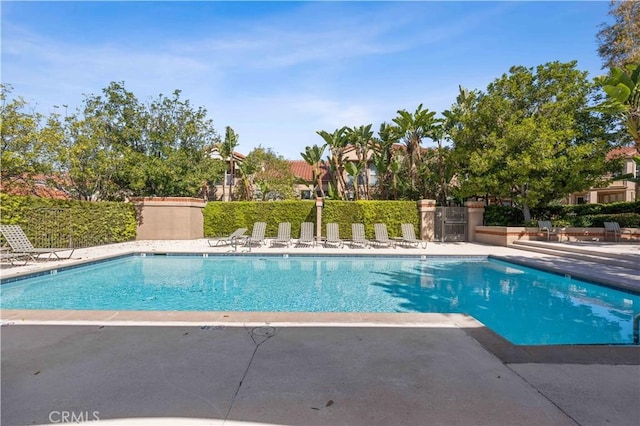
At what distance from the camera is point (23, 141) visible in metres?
14.6

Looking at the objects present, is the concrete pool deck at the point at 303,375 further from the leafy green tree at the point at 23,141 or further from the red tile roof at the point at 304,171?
the red tile roof at the point at 304,171

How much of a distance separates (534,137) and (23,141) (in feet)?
76.5

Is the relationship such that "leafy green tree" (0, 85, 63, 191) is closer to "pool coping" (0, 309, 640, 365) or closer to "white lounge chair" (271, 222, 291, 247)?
"white lounge chair" (271, 222, 291, 247)

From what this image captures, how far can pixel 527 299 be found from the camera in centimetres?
810

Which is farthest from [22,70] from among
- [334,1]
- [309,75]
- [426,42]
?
[426,42]

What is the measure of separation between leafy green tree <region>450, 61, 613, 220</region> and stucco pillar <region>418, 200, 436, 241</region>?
191 centimetres

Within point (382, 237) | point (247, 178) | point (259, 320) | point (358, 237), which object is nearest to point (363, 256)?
point (358, 237)

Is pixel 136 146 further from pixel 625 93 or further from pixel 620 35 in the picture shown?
pixel 620 35

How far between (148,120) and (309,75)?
11562mm

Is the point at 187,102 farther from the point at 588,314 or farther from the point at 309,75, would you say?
the point at 588,314

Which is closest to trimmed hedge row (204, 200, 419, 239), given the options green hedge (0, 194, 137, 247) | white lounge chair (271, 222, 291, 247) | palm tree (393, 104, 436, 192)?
white lounge chair (271, 222, 291, 247)

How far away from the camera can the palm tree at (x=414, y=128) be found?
63.8 ft

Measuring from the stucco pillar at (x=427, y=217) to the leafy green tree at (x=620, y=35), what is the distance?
12.9 meters

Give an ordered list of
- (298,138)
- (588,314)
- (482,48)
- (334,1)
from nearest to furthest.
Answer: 1. (588,314)
2. (334,1)
3. (482,48)
4. (298,138)
